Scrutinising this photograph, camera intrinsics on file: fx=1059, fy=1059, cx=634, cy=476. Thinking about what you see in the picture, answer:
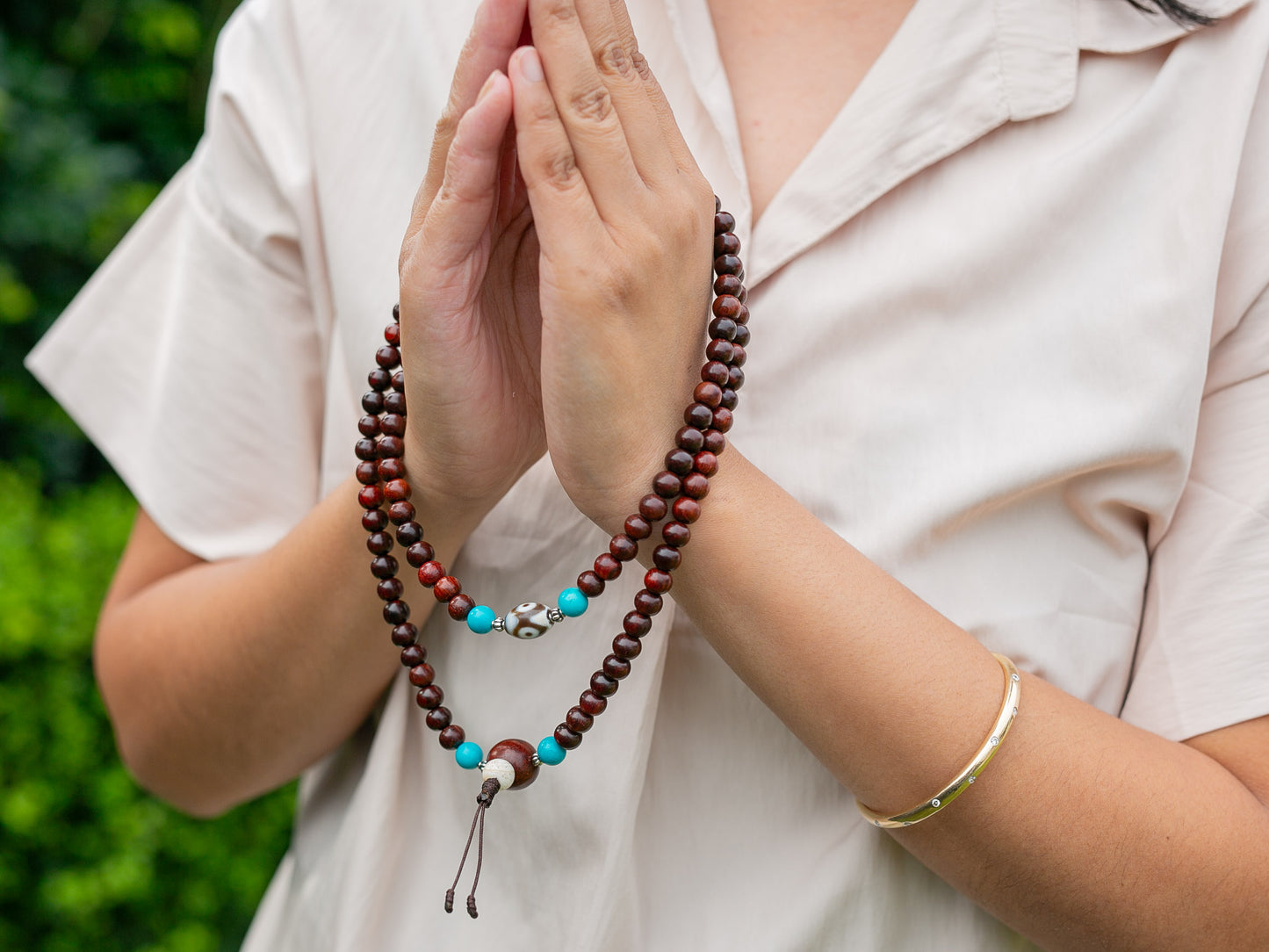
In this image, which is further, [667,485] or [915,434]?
[915,434]

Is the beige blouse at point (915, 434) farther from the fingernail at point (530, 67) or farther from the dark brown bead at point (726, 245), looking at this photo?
the fingernail at point (530, 67)

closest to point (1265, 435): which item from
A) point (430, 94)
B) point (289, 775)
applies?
point (430, 94)

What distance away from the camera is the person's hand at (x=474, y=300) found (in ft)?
3.34

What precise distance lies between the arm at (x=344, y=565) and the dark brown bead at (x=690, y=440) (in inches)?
8.5

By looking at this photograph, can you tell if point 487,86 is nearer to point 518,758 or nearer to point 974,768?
point 518,758

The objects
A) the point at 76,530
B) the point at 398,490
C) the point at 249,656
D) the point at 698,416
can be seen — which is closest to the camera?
the point at 698,416

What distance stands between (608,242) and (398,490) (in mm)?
387

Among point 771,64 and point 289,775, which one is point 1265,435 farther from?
point 289,775

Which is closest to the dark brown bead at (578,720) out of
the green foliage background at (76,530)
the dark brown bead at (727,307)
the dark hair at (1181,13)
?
the dark brown bead at (727,307)

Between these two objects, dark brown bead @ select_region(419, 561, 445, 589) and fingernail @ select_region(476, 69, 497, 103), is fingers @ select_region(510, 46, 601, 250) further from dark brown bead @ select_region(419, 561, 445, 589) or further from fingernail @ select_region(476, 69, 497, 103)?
dark brown bead @ select_region(419, 561, 445, 589)

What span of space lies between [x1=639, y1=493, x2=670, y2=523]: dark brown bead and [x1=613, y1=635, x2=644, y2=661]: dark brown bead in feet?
0.48

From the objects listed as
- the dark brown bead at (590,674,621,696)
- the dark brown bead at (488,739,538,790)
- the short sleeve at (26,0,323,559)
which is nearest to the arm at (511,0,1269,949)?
the dark brown bead at (590,674,621,696)

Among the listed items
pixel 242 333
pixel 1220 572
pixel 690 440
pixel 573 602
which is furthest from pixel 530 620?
pixel 1220 572

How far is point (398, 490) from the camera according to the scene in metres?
1.21
